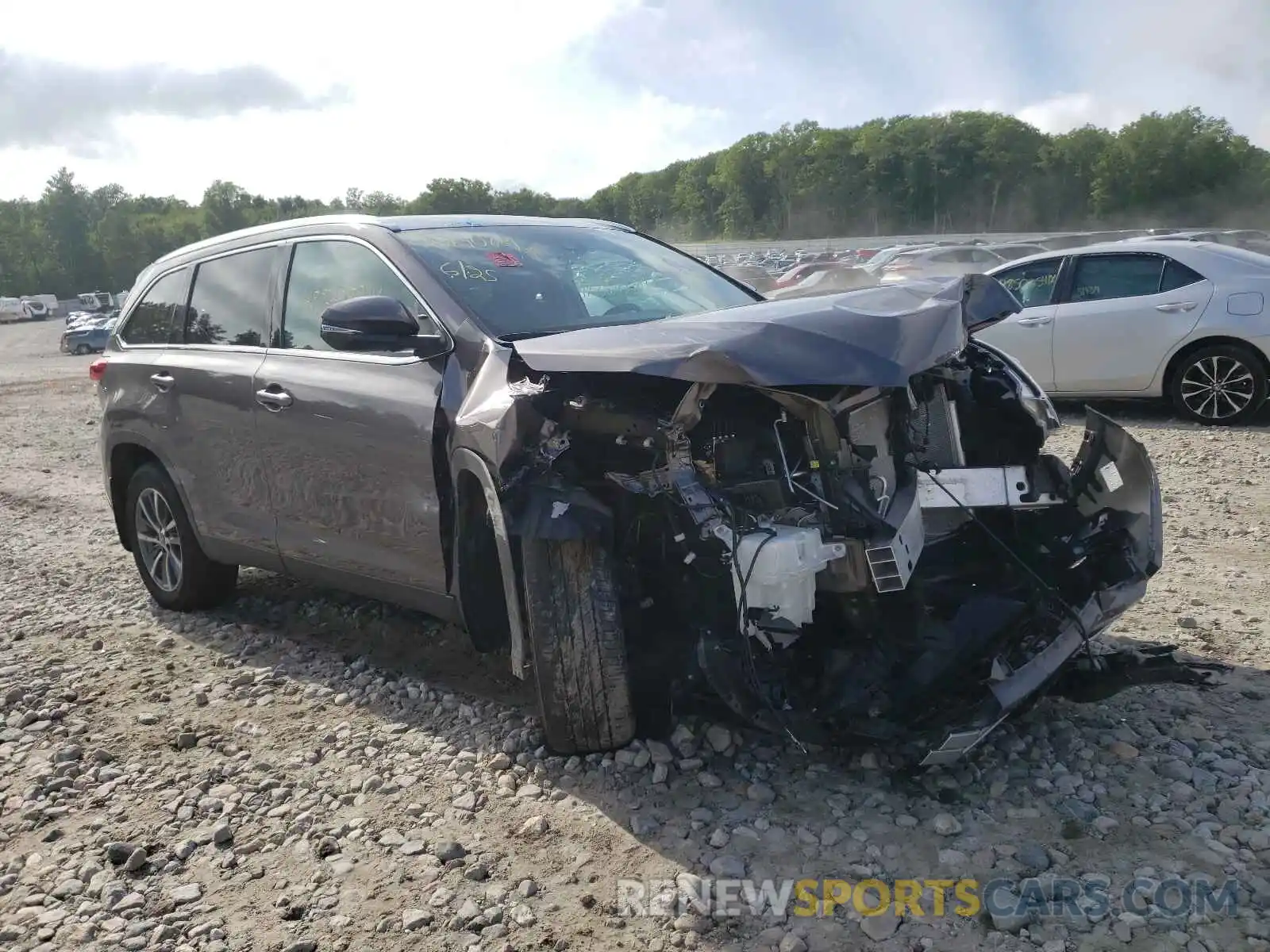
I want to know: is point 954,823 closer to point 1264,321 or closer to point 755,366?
point 755,366

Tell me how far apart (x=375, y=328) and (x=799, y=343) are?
61.1 inches

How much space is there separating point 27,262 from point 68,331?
8537 centimetres

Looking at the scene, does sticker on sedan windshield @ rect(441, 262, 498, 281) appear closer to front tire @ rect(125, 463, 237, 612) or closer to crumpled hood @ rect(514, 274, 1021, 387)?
crumpled hood @ rect(514, 274, 1021, 387)

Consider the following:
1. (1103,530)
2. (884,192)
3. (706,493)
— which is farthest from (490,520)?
(884,192)

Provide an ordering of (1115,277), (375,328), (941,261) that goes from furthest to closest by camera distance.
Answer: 1. (941,261)
2. (1115,277)
3. (375,328)

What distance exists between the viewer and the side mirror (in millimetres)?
3482

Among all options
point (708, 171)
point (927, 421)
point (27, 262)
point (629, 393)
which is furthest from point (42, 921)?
point (27, 262)

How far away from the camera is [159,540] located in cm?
525

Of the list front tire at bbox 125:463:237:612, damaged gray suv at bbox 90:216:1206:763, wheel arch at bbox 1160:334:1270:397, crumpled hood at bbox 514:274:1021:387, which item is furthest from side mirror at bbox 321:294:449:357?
wheel arch at bbox 1160:334:1270:397

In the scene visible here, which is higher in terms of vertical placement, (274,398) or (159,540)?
(274,398)

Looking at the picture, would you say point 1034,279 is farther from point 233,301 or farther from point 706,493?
point 706,493

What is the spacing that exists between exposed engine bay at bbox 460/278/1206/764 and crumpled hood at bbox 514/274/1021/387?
7 centimetres

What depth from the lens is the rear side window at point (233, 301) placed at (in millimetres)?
4535

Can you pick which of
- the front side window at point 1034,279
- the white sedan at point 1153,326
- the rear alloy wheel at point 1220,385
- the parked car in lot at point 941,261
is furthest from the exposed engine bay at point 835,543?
the parked car in lot at point 941,261
